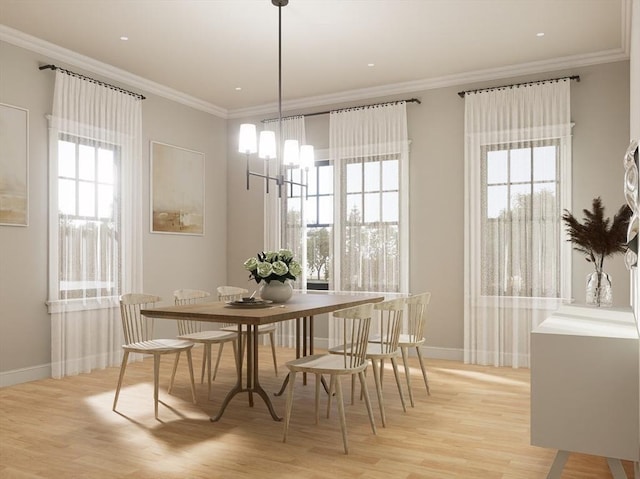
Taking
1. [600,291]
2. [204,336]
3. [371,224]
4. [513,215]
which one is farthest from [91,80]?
[600,291]

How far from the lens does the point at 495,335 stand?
18.9ft

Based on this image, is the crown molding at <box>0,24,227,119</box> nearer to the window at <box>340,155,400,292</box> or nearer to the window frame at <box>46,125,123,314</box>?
the window frame at <box>46,125,123,314</box>

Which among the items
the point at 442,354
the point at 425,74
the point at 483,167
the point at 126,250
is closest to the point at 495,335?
the point at 442,354

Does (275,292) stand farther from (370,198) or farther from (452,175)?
(452,175)

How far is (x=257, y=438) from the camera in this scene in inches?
136

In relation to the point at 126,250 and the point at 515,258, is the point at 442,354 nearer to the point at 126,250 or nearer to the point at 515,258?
the point at 515,258

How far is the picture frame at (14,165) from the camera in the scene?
480cm

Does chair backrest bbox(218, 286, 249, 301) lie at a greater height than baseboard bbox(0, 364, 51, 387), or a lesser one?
greater

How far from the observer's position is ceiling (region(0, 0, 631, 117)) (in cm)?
439

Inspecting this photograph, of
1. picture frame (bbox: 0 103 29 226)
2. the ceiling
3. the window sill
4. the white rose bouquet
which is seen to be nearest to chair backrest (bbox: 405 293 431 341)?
the white rose bouquet

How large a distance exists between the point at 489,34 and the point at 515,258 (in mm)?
2272

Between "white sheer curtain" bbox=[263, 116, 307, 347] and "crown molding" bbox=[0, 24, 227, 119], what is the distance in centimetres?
105

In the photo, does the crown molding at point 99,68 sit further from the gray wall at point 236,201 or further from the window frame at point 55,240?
the window frame at point 55,240

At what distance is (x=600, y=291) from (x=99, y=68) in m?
5.20
